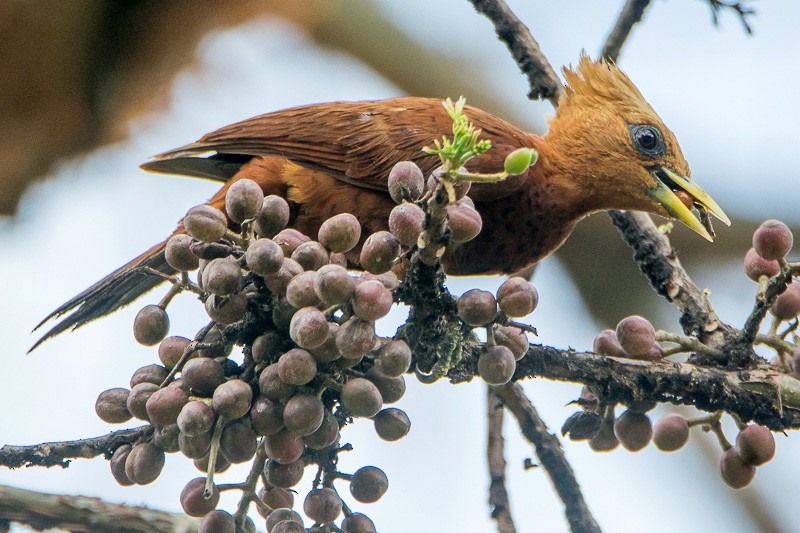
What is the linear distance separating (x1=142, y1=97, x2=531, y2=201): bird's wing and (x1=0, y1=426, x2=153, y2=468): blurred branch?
1.16 meters

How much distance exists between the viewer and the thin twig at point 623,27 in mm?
2564

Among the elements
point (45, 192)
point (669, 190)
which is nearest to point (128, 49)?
point (45, 192)

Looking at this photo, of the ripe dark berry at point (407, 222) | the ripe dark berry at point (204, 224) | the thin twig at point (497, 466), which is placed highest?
the ripe dark berry at point (407, 222)

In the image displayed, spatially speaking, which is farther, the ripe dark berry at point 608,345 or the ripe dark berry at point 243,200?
the ripe dark berry at point 608,345

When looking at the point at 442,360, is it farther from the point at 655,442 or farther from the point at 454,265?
the point at 454,265

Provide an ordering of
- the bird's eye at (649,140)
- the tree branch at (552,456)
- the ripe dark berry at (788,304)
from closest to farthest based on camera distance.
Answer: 1. the ripe dark berry at (788,304)
2. the tree branch at (552,456)
3. the bird's eye at (649,140)

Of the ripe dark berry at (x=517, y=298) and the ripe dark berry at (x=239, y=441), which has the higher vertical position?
the ripe dark berry at (x=517, y=298)

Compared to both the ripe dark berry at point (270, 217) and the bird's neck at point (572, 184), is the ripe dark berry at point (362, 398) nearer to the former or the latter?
the ripe dark berry at point (270, 217)

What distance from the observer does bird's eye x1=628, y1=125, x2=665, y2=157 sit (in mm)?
2689

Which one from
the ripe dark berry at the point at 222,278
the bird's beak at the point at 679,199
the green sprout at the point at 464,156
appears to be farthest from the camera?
the bird's beak at the point at 679,199

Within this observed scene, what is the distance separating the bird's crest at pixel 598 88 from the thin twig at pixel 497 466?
1070mm

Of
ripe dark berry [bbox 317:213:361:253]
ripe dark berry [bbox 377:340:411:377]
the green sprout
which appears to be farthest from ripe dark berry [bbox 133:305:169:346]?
the green sprout

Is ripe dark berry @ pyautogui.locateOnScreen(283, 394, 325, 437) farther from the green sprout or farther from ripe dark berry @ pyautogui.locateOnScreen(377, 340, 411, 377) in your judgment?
the green sprout

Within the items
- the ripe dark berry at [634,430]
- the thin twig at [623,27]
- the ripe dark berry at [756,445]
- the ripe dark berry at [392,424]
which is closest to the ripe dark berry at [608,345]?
the ripe dark berry at [634,430]
